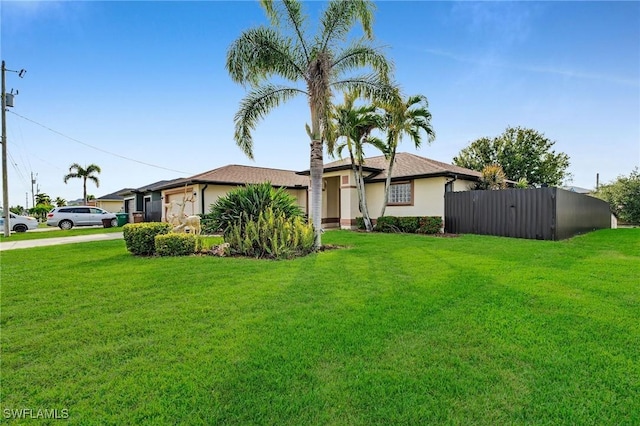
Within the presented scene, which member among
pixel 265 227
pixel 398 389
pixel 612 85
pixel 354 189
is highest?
pixel 612 85

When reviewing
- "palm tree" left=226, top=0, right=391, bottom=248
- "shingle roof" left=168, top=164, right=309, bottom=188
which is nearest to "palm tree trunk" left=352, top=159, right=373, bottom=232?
"shingle roof" left=168, top=164, right=309, bottom=188

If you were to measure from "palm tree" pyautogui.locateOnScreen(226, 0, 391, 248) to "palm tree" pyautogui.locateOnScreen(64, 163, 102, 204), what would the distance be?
3427 centimetres

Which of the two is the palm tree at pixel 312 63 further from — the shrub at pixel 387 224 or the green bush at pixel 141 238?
the shrub at pixel 387 224

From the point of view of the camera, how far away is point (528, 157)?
3203cm

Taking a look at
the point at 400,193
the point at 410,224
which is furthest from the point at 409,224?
the point at 400,193

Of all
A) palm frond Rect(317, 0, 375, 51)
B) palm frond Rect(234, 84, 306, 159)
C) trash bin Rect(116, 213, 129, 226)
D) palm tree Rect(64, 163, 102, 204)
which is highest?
palm frond Rect(317, 0, 375, 51)

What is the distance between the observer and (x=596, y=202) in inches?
704

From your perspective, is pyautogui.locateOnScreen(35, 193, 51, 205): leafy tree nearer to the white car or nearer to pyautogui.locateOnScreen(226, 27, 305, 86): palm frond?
the white car

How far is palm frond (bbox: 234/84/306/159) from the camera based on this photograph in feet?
33.8

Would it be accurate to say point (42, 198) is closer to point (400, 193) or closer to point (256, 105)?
point (256, 105)

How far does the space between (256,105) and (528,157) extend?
31.6 meters

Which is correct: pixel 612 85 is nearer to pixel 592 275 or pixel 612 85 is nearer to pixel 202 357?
pixel 592 275

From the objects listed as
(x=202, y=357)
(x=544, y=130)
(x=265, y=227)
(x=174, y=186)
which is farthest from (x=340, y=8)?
(x=544, y=130)

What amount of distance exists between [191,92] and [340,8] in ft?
26.4
